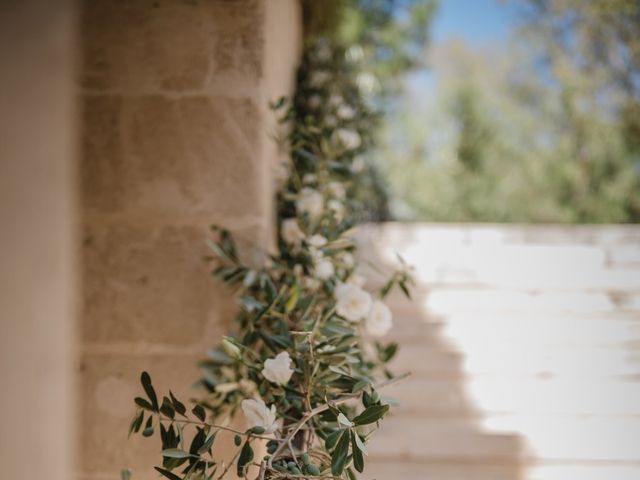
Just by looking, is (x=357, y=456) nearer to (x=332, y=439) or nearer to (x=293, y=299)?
(x=332, y=439)

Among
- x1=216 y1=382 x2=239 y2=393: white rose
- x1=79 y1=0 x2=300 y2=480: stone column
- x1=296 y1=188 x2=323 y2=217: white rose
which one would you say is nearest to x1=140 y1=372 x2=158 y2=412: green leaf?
x1=216 y1=382 x2=239 y2=393: white rose

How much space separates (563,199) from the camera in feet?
21.2

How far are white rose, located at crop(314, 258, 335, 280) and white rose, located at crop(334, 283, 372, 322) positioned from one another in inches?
3.0

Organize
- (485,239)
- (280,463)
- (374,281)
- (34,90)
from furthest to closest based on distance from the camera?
1. (485,239)
2. (374,281)
3. (280,463)
4. (34,90)

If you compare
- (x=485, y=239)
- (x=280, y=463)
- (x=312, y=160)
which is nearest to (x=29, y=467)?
(x=280, y=463)

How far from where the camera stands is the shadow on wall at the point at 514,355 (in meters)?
1.84

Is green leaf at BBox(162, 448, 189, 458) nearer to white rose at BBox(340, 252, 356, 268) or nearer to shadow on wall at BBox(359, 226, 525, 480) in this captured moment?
white rose at BBox(340, 252, 356, 268)

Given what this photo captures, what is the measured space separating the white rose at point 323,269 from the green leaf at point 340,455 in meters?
0.51

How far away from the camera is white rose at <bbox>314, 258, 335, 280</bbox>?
1.27 meters

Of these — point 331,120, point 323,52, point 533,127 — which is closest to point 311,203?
point 331,120

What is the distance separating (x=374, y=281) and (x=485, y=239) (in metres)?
0.97

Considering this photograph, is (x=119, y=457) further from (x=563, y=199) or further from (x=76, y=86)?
(x=563, y=199)

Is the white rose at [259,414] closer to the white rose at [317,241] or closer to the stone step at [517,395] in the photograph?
the white rose at [317,241]

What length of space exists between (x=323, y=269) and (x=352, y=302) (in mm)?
117
